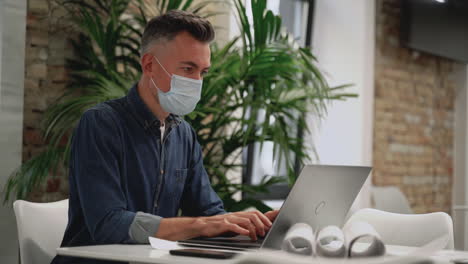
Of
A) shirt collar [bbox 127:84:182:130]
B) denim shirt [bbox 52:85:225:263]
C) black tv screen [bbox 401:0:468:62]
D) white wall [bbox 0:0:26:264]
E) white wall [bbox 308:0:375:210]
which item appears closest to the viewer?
denim shirt [bbox 52:85:225:263]

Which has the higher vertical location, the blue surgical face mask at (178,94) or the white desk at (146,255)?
the blue surgical face mask at (178,94)

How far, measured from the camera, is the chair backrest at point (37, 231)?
2.09 meters

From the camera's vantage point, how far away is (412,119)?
645cm

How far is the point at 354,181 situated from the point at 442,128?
17.7ft

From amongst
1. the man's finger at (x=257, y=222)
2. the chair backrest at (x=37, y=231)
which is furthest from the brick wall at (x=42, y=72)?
the man's finger at (x=257, y=222)

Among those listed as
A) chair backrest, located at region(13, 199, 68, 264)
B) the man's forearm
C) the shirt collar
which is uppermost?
the shirt collar

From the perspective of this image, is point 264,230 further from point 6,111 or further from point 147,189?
point 6,111

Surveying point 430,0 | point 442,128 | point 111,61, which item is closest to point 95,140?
point 111,61

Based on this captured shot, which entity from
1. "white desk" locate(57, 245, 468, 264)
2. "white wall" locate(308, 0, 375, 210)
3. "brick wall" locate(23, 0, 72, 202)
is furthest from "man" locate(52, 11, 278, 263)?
"white wall" locate(308, 0, 375, 210)

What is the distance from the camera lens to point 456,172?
7020 mm

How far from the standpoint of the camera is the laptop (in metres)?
1.53

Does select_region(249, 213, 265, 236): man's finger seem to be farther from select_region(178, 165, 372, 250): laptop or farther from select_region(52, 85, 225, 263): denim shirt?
select_region(52, 85, 225, 263): denim shirt

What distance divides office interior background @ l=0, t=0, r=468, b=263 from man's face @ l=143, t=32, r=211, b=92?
100 centimetres

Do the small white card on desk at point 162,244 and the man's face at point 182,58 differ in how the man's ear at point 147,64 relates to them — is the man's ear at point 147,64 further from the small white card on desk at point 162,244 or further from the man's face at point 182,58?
the small white card on desk at point 162,244
